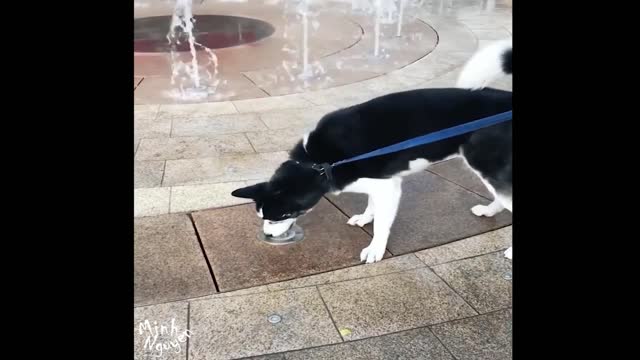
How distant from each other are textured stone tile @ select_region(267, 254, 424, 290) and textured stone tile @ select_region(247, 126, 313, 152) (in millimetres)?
1409

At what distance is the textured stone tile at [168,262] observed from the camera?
9.38 feet

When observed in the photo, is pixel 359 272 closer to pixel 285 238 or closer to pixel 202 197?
pixel 285 238

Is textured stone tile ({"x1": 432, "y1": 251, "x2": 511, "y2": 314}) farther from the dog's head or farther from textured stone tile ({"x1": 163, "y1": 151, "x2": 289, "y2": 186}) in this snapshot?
textured stone tile ({"x1": 163, "y1": 151, "x2": 289, "y2": 186})

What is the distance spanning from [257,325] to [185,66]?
3.34 m

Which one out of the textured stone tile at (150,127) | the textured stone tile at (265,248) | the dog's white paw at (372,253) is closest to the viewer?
the textured stone tile at (265,248)

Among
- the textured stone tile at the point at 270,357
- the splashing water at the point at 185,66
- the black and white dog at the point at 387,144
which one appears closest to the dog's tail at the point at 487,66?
the black and white dog at the point at 387,144

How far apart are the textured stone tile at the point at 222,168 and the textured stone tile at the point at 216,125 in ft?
1.21

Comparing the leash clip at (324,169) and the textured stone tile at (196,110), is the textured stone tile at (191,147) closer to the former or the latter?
the textured stone tile at (196,110)

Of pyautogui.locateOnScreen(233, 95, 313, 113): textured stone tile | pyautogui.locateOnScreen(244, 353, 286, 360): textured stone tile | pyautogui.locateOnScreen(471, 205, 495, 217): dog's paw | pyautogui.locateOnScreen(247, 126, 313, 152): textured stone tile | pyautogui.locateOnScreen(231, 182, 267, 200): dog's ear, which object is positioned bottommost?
pyautogui.locateOnScreen(244, 353, 286, 360): textured stone tile

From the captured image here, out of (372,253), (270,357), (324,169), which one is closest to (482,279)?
(372,253)

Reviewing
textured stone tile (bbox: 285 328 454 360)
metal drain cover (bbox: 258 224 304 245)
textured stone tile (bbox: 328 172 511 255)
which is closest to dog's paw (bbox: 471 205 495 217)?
textured stone tile (bbox: 328 172 511 255)

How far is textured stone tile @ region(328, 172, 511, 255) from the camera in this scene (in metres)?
3.46
